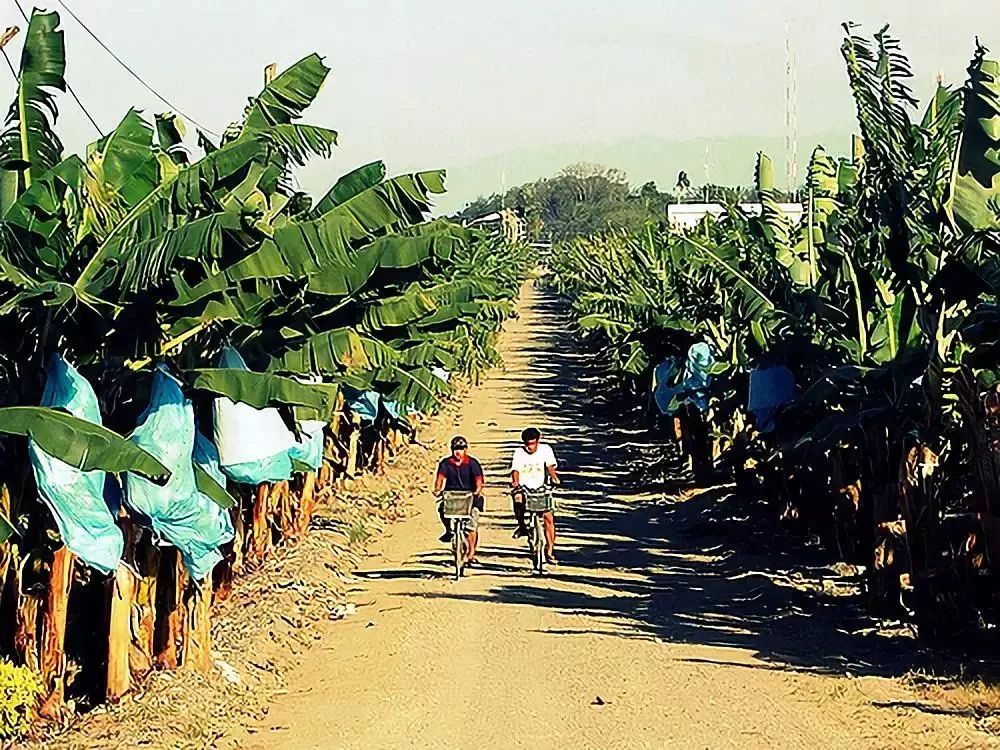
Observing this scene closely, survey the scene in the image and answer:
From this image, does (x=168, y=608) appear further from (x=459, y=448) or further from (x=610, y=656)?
(x=459, y=448)

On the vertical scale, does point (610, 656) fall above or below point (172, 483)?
below

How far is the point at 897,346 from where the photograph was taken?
1362 centimetres

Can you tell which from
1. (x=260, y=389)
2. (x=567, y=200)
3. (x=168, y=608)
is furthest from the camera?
(x=567, y=200)

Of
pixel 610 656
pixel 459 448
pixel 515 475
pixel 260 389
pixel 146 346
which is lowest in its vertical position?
pixel 610 656

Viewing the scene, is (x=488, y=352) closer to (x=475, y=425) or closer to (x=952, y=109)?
(x=475, y=425)

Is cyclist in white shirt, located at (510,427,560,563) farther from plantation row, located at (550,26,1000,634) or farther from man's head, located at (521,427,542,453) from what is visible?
plantation row, located at (550,26,1000,634)

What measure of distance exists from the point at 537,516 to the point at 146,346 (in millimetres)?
7050

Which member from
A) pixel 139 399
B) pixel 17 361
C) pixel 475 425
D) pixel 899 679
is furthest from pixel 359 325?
pixel 475 425

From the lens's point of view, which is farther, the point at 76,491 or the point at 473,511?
the point at 473,511

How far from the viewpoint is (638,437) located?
32.2 metres

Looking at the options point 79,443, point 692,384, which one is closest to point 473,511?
point 692,384

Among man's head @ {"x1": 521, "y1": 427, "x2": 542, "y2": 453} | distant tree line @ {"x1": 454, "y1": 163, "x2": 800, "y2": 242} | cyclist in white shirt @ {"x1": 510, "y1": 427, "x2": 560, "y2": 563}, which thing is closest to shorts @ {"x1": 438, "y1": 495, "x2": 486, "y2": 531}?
cyclist in white shirt @ {"x1": 510, "y1": 427, "x2": 560, "y2": 563}

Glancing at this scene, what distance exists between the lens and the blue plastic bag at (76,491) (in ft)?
30.1

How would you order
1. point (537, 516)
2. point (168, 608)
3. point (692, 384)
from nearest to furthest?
point (168, 608), point (537, 516), point (692, 384)
